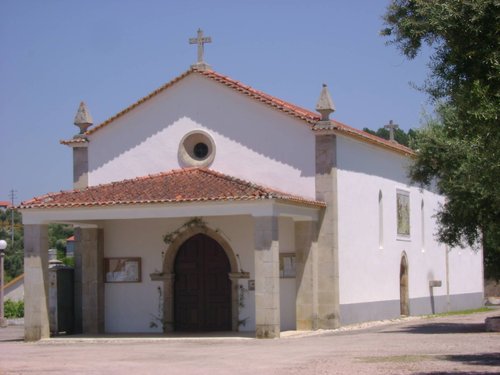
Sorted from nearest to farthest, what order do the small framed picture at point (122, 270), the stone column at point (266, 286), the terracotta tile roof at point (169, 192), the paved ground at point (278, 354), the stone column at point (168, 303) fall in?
the paved ground at point (278, 354)
the stone column at point (266, 286)
the terracotta tile roof at point (169, 192)
the stone column at point (168, 303)
the small framed picture at point (122, 270)

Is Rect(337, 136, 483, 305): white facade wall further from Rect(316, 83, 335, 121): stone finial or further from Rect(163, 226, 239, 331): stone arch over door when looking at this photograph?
Rect(163, 226, 239, 331): stone arch over door

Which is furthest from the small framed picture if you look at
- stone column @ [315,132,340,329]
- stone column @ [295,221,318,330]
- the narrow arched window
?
the narrow arched window

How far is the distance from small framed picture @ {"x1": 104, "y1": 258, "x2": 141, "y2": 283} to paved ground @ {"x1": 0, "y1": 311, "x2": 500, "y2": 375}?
Result: 10.5 feet

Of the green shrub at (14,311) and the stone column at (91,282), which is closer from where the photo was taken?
the stone column at (91,282)

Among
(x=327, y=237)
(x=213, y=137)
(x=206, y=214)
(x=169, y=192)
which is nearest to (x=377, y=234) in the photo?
(x=327, y=237)

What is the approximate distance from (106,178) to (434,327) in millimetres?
10908

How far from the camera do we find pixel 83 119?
29609mm

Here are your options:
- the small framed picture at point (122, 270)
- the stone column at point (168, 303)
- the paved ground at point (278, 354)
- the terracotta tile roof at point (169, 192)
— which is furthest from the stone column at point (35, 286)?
the stone column at point (168, 303)

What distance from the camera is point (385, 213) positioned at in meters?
31.5

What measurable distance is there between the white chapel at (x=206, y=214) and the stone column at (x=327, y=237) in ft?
Result: 0.10

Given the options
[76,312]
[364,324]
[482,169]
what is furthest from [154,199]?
[482,169]

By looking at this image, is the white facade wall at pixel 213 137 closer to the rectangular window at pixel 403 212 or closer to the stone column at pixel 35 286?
the stone column at pixel 35 286

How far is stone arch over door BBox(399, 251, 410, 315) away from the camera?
3300 cm

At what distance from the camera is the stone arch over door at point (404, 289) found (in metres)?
33.0
